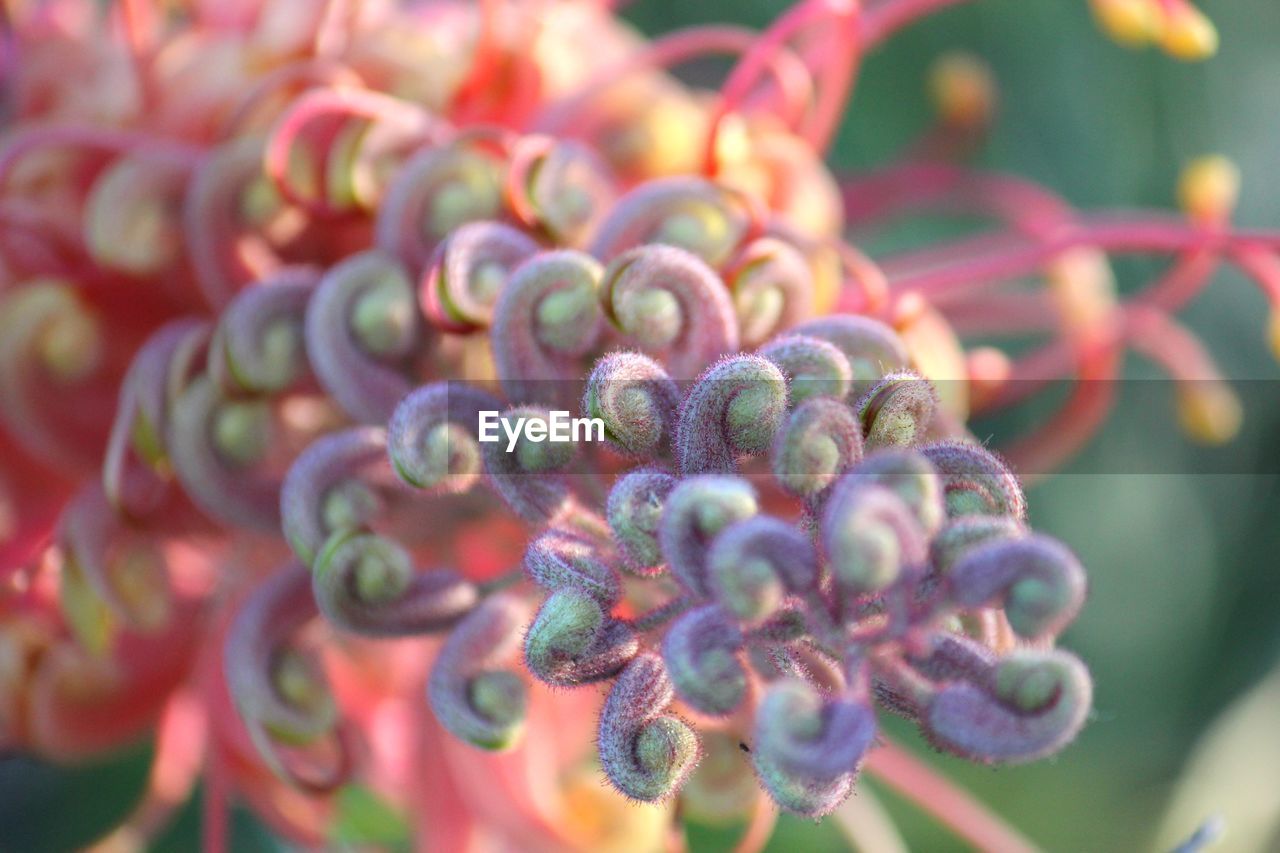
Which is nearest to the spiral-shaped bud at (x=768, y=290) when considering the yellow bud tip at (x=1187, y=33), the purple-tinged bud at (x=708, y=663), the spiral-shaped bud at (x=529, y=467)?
the spiral-shaped bud at (x=529, y=467)

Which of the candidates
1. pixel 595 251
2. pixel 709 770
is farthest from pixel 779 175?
A: pixel 709 770

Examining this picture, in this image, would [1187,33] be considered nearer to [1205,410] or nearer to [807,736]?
[1205,410]

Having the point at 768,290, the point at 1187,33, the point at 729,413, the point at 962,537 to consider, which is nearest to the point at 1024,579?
the point at 962,537

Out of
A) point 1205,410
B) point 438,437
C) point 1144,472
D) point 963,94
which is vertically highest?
point 438,437

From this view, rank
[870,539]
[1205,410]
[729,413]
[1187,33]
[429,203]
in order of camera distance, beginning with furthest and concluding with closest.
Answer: [1205,410] → [1187,33] → [429,203] → [729,413] → [870,539]

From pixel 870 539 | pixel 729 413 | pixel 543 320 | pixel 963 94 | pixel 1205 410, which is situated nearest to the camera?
pixel 870 539

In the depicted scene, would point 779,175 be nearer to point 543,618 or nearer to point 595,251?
point 595,251

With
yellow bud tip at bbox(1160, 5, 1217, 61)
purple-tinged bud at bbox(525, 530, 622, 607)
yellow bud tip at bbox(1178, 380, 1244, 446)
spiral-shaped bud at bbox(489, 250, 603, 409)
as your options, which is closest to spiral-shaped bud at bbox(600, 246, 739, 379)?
spiral-shaped bud at bbox(489, 250, 603, 409)
